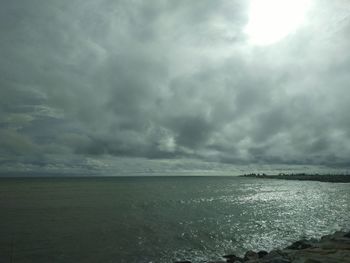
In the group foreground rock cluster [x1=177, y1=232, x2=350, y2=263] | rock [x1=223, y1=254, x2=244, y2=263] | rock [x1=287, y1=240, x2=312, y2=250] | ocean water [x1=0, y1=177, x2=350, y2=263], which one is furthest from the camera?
rock [x1=287, y1=240, x2=312, y2=250]

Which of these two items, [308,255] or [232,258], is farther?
[232,258]

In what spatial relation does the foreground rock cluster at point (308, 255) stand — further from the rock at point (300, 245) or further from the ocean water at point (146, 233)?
the ocean water at point (146, 233)

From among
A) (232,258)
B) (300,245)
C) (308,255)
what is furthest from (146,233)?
(308,255)

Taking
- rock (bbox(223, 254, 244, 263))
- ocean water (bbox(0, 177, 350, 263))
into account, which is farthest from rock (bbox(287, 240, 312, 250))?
rock (bbox(223, 254, 244, 263))

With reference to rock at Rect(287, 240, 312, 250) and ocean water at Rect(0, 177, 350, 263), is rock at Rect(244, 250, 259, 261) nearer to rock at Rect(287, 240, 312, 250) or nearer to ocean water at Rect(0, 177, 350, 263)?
ocean water at Rect(0, 177, 350, 263)

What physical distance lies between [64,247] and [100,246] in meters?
2.91

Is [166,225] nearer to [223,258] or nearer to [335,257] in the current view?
[223,258]

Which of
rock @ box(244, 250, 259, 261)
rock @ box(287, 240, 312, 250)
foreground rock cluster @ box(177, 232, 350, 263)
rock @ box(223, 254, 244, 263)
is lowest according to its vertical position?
rock @ box(223, 254, 244, 263)

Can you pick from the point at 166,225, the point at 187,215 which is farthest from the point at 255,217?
the point at 166,225

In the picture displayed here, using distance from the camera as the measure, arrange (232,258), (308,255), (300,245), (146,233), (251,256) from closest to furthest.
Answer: (308,255) → (251,256) → (232,258) → (300,245) → (146,233)

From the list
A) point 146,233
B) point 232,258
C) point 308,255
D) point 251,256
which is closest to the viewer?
point 308,255

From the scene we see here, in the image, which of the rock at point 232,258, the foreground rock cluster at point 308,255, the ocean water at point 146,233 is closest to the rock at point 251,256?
the foreground rock cluster at point 308,255

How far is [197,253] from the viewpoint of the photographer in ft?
74.9

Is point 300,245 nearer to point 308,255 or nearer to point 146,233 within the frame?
point 308,255
